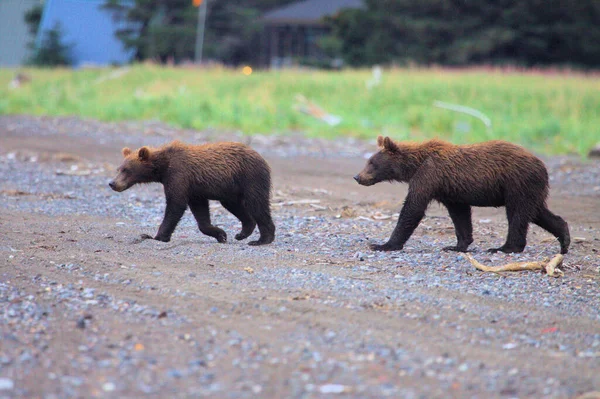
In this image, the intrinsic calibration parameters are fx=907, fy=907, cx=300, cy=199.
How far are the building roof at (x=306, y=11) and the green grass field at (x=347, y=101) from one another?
1492 cm

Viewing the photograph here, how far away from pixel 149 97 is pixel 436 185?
64.7 feet

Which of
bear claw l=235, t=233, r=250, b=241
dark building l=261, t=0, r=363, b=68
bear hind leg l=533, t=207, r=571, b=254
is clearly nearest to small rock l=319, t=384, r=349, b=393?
bear hind leg l=533, t=207, r=571, b=254

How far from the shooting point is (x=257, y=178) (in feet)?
31.6

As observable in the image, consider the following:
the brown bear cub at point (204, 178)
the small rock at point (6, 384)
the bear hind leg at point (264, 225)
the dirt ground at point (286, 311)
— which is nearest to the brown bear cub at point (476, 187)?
the dirt ground at point (286, 311)

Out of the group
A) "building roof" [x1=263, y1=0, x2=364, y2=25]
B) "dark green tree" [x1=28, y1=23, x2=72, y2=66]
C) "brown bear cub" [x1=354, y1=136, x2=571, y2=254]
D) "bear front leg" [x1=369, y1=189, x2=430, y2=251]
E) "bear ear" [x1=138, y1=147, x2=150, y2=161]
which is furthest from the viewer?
"building roof" [x1=263, y1=0, x2=364, y2=25]

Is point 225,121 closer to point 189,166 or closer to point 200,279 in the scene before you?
point 189,166

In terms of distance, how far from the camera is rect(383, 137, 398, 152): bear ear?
9781 millimetres

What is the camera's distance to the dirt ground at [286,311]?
17.8 ft

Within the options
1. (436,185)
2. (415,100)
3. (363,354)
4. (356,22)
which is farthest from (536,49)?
(363,354)

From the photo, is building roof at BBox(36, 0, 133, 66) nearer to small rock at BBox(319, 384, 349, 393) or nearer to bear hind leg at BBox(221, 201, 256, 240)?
bear hind leg at BBox(221, 201, 256, 240)

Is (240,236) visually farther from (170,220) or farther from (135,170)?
(135,170)

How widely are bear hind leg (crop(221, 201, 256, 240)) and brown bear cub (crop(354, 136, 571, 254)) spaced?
145 centimetres

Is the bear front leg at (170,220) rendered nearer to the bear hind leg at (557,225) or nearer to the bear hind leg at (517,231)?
the bear hind leg at (517,231)

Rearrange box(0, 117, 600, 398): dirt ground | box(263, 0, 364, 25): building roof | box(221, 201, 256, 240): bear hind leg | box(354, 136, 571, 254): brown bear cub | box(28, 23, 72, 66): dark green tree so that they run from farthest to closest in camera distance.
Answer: box(263, 0, 364, 25): building roof → box(28, 23, 72, 66): dark green tree → box(221, 201, 256, 240): bear hind leg → box(354, 136, 571, 254): brown bear cub → box(0, 117, 600, 398): dirt ground
